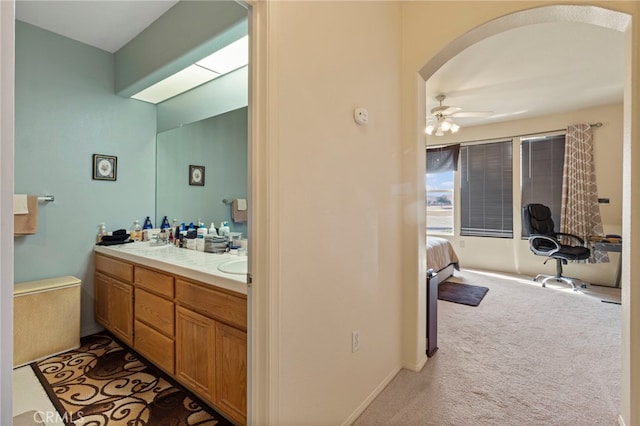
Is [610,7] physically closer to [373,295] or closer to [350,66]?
[350,66]

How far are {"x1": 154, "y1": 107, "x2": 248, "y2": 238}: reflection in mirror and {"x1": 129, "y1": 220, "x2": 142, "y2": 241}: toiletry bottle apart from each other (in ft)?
0.57

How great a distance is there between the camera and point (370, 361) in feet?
5.61

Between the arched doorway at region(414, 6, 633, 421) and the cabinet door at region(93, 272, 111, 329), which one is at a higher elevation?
the arched doorway at region(414, 6, 633, 421)

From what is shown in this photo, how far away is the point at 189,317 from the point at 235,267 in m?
0.37

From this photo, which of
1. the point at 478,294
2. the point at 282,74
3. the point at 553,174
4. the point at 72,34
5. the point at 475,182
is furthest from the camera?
the point at 475,182

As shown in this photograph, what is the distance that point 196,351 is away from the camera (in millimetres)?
1645

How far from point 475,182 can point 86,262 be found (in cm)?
572

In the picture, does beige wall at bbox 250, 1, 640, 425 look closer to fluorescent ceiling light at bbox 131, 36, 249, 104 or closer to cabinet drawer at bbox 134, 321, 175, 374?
fluorescent ceiling light at bbox 131, 36, 249, 104

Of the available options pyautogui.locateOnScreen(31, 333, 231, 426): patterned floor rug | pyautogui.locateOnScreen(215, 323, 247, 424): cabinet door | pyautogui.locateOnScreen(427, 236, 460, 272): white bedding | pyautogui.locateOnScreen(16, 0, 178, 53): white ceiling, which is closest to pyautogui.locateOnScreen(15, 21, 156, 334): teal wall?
pyautogui.locateOnScreen(16, 0, 178, 53): white ceiling

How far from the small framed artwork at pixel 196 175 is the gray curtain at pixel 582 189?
16.7 ft

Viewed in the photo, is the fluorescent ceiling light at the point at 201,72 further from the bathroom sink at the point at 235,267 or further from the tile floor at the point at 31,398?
the tile floor at the point at 31,398

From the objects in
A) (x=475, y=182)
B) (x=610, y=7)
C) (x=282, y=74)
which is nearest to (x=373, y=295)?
(x=282, y=74)

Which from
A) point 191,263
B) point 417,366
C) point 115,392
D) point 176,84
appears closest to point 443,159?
point 417,366

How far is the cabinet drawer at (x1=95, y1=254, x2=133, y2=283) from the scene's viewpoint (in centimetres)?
222
